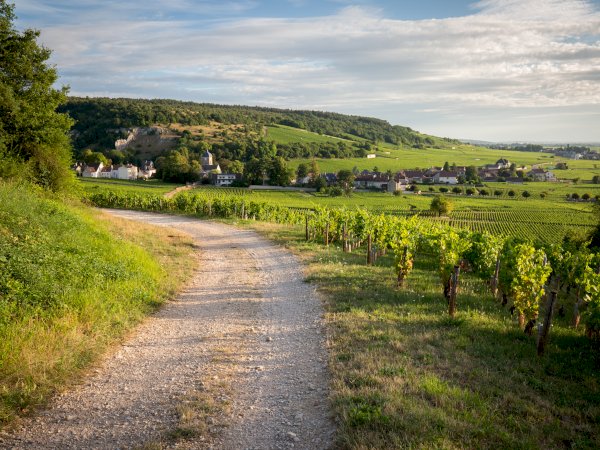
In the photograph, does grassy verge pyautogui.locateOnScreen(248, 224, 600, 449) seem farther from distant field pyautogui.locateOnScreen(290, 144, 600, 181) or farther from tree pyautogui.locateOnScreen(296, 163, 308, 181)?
distant field pyautogui.locateOnScreen(290, 144, 600, 181)

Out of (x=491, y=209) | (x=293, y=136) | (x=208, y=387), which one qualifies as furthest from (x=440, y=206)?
(x=293, y=136)

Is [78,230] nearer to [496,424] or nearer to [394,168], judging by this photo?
[496,424]

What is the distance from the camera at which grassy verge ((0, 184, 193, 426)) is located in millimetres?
6828

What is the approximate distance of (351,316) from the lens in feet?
33.9

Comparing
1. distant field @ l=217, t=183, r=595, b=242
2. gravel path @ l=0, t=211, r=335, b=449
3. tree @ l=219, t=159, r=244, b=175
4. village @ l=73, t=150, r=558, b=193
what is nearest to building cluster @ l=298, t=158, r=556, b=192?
village @ l=73, t=150, r=558, b=193

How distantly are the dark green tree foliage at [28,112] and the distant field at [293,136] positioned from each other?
341ft

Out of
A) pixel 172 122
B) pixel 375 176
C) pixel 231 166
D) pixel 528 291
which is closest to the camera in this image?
pixel 528 291

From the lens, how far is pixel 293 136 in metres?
136

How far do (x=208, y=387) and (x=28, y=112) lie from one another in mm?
17319

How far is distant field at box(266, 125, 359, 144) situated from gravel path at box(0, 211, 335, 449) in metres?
115

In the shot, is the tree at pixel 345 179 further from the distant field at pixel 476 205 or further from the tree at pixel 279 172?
the tree at pixel 279 172

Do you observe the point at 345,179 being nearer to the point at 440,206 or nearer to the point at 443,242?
the point at 440,206

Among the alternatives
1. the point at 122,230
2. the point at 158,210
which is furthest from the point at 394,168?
the point at 122,230

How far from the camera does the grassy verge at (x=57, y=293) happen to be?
6828 millimetres
